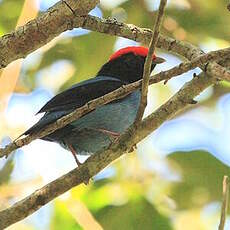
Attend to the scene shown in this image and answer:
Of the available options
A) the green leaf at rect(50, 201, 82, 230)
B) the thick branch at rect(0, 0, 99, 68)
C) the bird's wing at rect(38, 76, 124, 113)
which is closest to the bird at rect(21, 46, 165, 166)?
the bird's wing at rect(38, 76, 124, 113)

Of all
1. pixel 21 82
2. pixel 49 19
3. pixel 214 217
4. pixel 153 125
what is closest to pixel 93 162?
pixel 153 125

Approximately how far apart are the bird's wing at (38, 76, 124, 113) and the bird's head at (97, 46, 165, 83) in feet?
2.57

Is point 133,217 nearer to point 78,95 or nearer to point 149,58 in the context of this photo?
point 78,95

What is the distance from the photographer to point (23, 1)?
5223 millimetres

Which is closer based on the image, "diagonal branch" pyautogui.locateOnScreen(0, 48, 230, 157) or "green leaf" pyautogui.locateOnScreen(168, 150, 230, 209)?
"diagonal branch" pyautogui.locateOnScreen(0, 48, 230, 157)

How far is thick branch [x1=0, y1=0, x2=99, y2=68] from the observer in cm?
327

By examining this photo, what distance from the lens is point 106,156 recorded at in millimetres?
3498

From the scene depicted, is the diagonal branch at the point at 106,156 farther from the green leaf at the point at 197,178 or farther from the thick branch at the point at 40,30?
the green leaf at the point at 197,178

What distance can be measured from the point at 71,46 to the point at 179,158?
4.68 feet

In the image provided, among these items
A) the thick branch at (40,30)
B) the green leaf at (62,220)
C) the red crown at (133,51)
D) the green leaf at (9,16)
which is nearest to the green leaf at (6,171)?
the green leaf at (62,220)

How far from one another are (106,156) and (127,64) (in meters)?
2.11

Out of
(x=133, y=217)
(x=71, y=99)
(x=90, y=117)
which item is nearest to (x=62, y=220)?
(x=133, y=217)

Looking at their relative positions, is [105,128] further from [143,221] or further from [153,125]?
[153,125]

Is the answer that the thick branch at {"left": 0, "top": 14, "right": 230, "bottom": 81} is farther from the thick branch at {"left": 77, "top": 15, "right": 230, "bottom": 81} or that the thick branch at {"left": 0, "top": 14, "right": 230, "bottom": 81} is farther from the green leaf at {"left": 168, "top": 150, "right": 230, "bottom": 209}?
the green leaf at {"left": 168, "top": 150, "right": 230, "bottom": 209}
